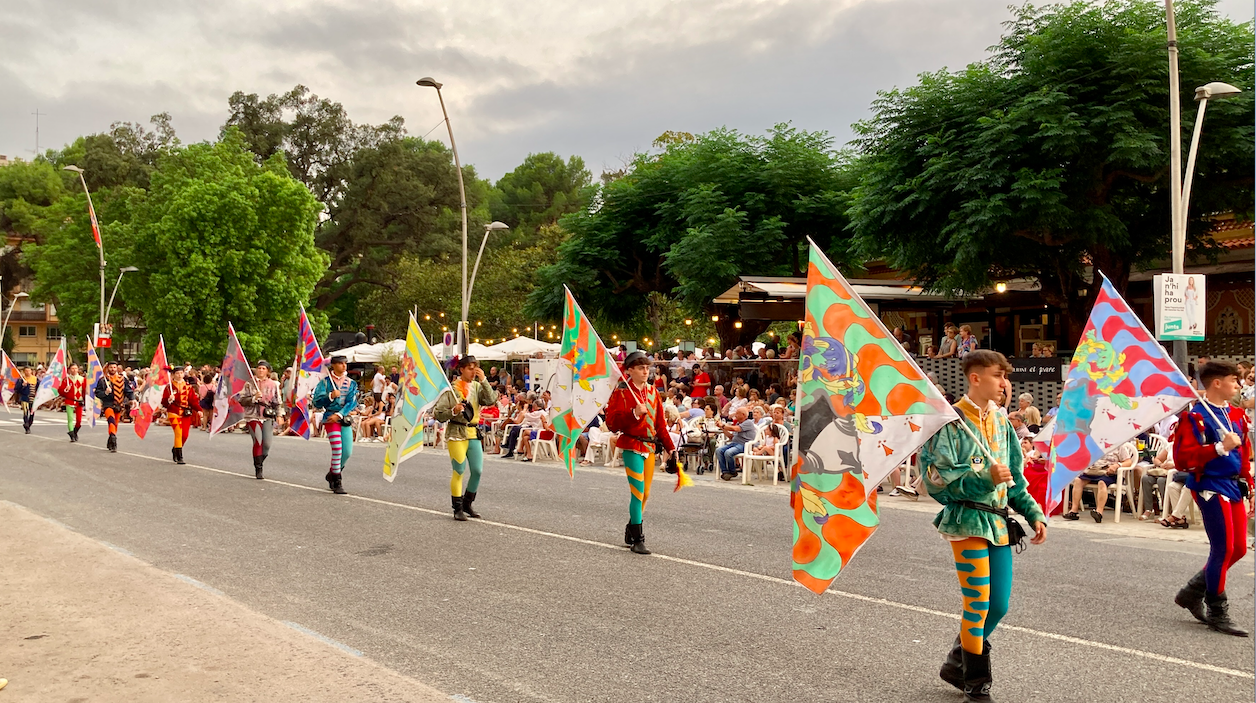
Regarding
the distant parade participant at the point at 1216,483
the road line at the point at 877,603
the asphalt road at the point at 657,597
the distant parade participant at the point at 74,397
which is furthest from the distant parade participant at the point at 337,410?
the distant parade participant at the point at 74,397

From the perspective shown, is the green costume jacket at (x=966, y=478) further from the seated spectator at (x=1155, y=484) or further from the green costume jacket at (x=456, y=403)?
the seated spectator at (x=1155, y=484)

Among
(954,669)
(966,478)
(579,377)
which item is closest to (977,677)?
(954,669)

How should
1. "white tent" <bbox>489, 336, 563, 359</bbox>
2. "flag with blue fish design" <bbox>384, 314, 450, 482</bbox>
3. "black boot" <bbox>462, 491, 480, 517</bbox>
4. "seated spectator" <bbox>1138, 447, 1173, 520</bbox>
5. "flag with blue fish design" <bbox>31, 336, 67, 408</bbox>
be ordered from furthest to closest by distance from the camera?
"white tent" <bbox>489, 336, 563, 359</bbox>, "flag with blue fish design" <bbox>31, 336, 67, 408</bbox>, "seated spectator" <bbox>1138, 447, 1173, 520</bbox>, "flag with blue fish design" <bbox>384, 314, 450, 482</bbox>, "black boot" <bbox>462, 491, 480, 517</bbox>

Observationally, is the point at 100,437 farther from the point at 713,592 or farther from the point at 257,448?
the point at 713,592

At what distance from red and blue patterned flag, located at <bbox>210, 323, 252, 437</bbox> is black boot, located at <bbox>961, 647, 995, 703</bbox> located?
14.0 m

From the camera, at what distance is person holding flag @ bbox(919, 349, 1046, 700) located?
4938 millimetres

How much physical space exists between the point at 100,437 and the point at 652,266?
17.2m

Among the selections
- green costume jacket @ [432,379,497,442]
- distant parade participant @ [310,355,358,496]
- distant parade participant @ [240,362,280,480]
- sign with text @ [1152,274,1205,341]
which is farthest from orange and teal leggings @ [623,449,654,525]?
distant parade participant @ [240,362,280,480]

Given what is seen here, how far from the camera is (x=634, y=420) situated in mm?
9281

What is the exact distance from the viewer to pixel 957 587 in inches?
307

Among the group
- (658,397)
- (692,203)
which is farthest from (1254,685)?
(692,203)

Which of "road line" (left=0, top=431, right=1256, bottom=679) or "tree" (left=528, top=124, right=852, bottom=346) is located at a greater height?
"tree" (left=528, top=124, right=852, bottom=346)

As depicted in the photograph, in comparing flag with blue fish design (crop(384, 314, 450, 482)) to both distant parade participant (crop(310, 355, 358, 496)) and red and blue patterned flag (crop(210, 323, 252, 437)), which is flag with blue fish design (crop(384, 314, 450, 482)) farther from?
red and blue patterned flag (crop(210, 323, 252, 437))

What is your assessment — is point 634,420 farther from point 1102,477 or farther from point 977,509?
point 1102,477
